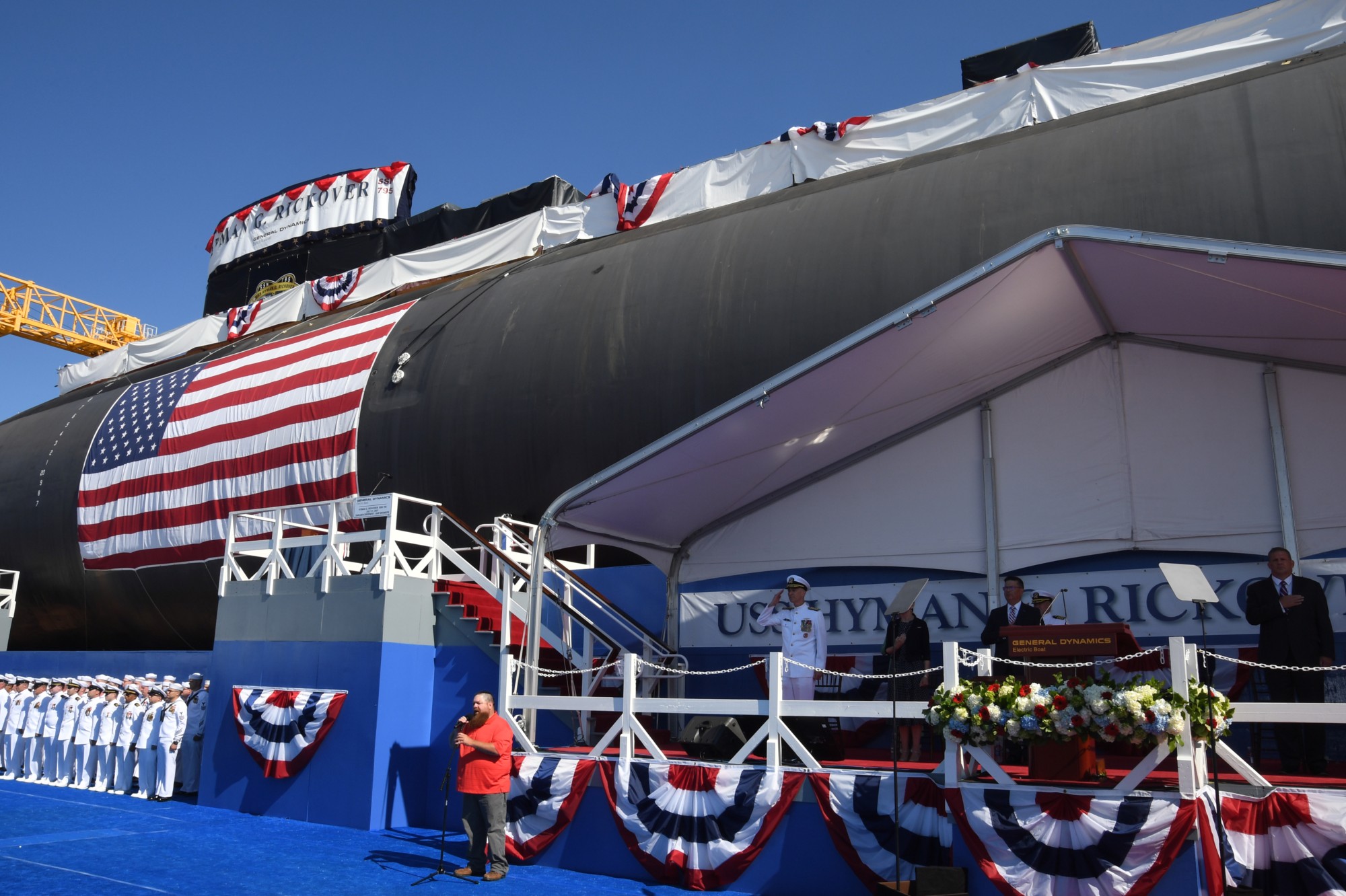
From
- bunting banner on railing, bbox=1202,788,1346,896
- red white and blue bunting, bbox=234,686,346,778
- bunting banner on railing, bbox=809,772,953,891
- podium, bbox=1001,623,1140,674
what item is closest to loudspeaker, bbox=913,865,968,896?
bunting banner on railing, bbox=809,772,953,891

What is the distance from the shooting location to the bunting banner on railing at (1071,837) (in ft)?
20.5

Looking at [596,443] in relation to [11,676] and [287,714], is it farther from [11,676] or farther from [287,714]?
[11,676]

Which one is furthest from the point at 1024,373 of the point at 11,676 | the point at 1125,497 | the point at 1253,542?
the point at 11,676

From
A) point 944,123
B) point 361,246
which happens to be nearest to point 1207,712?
point 944,123

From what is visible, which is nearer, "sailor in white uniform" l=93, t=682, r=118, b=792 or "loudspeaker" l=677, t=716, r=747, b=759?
"loudspeaker" l=677, t=716, r=747, b=759

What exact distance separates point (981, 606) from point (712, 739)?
3258 millimetres

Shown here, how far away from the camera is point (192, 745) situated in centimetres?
1332

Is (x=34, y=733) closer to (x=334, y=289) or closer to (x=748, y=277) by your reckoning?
Result: (x=334, y=289)

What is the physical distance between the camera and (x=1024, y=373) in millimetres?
10375

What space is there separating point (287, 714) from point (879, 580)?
665cm

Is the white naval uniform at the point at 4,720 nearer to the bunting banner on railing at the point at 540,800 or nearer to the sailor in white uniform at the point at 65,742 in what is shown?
the sailor in white uniform at the point at 65,742

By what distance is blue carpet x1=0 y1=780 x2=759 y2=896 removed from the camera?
796 centimetres

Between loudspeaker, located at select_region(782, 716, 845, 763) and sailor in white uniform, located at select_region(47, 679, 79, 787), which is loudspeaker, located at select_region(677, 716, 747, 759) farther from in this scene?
A: sailor in white uniform, located at select_region(47, 679, 79, 787)

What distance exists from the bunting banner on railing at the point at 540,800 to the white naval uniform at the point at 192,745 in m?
Answer: 5.98
